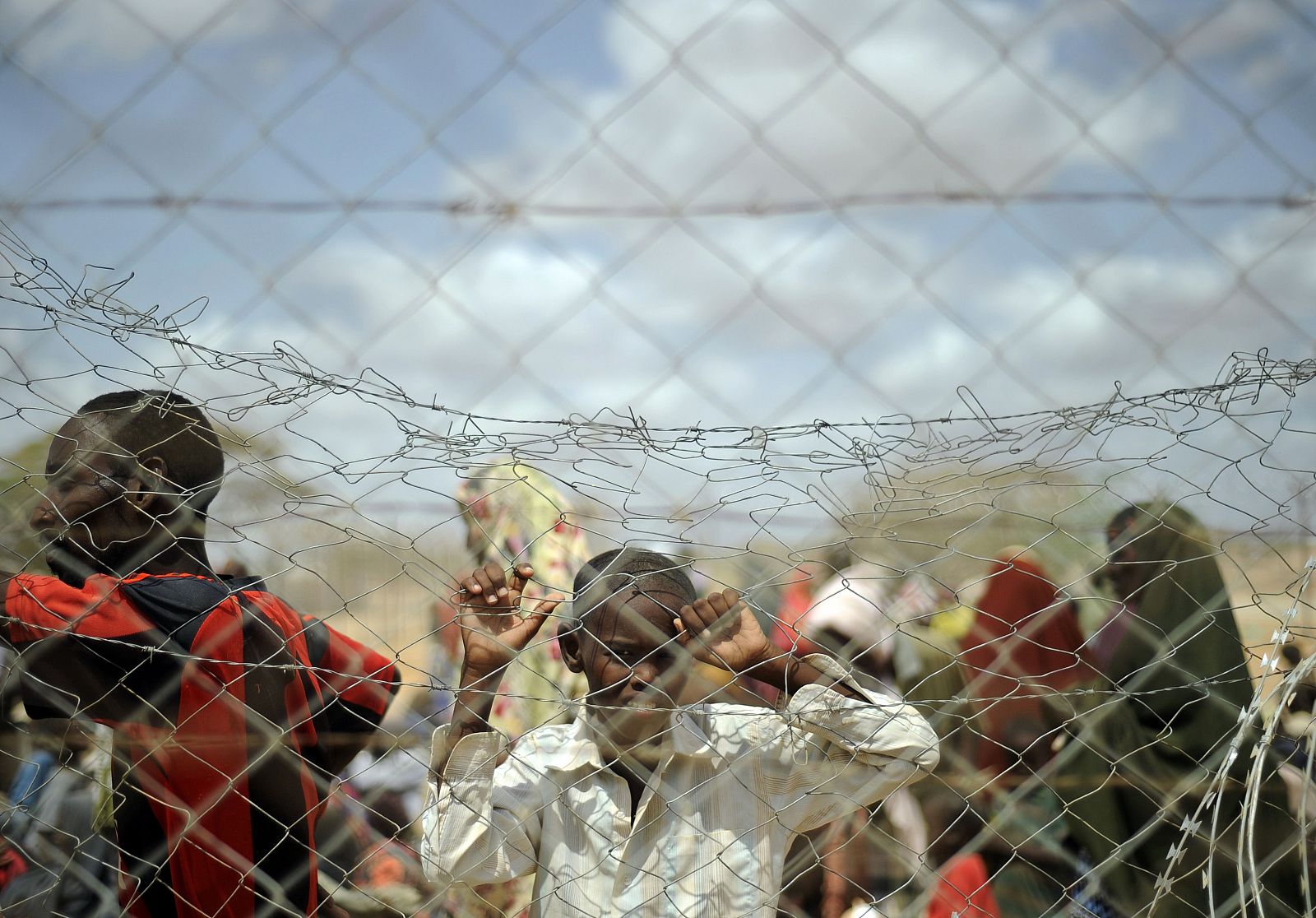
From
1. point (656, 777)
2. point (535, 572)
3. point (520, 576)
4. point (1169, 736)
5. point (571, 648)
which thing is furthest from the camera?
point (535, 572)

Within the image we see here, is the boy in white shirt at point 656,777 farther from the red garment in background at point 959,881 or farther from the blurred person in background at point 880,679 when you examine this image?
the red garment in background at point 959,881

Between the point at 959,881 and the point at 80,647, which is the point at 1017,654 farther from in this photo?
the point at 80,647

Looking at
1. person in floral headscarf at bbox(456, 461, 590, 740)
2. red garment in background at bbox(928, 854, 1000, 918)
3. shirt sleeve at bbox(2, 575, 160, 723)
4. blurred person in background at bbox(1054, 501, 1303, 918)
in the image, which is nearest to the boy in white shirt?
shirt sleeve at bbox(2, 575, 160, 723)

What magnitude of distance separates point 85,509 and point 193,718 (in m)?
0.28

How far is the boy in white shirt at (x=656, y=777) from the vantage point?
1325mm

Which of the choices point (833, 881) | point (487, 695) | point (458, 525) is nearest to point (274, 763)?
point (487, 695)

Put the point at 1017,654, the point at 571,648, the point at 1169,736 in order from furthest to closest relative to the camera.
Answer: the point at 1017,654 → the point at 1169,736 → the point at 571,648

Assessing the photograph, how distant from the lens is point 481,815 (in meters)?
1.32

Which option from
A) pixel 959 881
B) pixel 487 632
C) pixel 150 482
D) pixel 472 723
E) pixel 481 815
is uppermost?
pixel 150 482

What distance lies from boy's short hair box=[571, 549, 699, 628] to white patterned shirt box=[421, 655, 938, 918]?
0.15 meters

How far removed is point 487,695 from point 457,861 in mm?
240

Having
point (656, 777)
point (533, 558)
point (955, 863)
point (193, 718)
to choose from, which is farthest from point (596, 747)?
point (955, 863)

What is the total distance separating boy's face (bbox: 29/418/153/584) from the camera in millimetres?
1267

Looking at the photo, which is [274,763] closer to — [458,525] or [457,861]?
[457,861]
